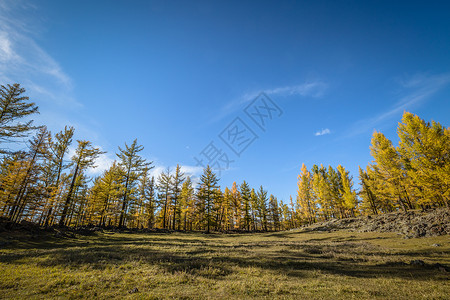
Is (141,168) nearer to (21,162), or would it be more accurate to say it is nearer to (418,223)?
(21,162)

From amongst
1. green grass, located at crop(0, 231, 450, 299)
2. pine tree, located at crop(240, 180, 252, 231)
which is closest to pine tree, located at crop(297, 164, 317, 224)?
pine tree, located at crop(240, 180, 252, 231)

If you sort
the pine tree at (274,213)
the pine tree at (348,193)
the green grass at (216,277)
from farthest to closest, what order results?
the pine tree at (274,213) → the pine tree at (348,193) → the green grass at (216,277)

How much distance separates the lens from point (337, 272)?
28.4ft

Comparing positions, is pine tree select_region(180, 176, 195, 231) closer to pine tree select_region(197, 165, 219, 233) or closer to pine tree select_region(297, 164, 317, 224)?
pine tree select_region(197, 165, 219, 233)

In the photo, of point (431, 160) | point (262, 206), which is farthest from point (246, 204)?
point (431, 160)

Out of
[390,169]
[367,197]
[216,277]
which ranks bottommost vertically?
[216,277]

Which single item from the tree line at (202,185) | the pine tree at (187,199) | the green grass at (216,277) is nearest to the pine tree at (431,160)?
the tree line at (202,185)

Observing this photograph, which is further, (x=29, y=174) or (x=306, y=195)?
(x=306, y=195)

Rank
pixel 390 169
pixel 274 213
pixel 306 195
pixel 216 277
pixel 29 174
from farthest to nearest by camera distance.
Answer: pixel 274 213 < pixel 306 195 < pixel 390 169 < pixel 29 174 < pixel 216 277

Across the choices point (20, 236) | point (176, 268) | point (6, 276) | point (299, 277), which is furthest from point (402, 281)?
point (20, 236)

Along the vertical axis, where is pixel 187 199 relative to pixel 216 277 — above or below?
above

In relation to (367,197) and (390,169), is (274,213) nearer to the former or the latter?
(367,197)

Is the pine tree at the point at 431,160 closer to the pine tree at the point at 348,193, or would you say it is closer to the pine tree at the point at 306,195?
the pine tree at the point at 348,193

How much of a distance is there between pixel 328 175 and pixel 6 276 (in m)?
55.3
